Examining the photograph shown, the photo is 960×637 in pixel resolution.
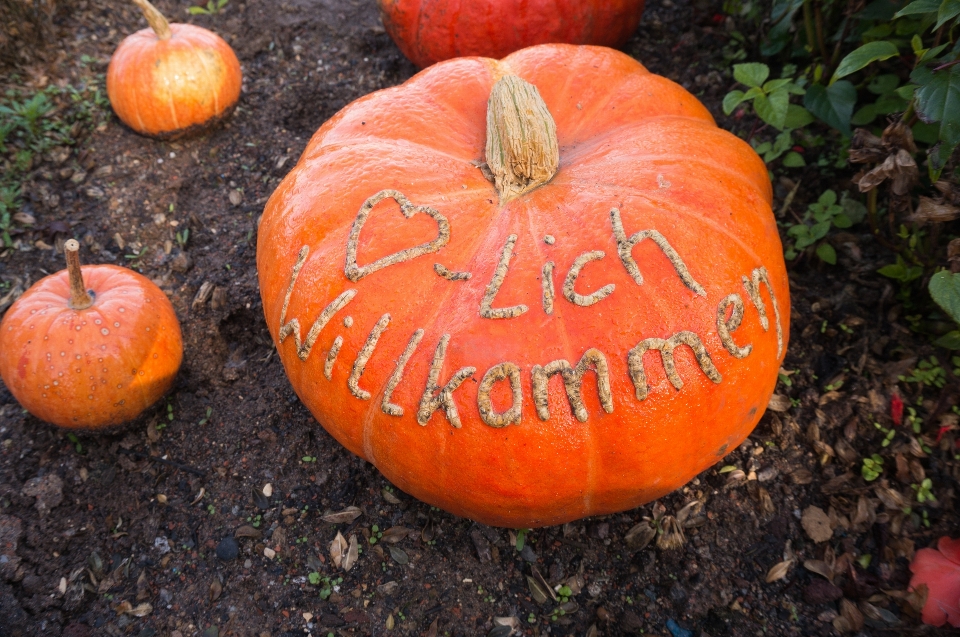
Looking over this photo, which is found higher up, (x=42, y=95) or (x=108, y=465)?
(x=42, y=95)

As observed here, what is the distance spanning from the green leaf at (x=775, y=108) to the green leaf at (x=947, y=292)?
2.51ft

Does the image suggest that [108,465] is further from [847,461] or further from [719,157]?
[847,461]

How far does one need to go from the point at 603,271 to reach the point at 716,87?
2.11m

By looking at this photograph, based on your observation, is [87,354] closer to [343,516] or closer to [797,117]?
[343,516]

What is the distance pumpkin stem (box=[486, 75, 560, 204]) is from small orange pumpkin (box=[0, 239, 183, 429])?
4.97ft

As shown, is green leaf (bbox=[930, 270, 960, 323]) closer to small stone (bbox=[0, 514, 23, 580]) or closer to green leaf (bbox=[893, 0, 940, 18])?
green leaf (bbox=[893, 0, 940, 18])

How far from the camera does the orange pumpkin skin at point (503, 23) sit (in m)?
3.12

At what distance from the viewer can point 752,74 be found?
2377 mm

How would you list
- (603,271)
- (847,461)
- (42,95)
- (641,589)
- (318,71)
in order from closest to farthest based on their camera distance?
(603,271) < (641,589) < (847,461) < (42,95) < (318,71)

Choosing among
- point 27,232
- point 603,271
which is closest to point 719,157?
point 603,271

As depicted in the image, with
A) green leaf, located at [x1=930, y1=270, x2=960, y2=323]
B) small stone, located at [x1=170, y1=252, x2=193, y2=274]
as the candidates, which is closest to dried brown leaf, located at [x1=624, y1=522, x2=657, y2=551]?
green leaf, located at [x1=930, y1=270, x2=960, y2=323]

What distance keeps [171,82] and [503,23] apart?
1779 millimetres

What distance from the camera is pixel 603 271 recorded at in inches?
69.1

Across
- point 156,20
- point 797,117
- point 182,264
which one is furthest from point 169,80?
point 797,117
